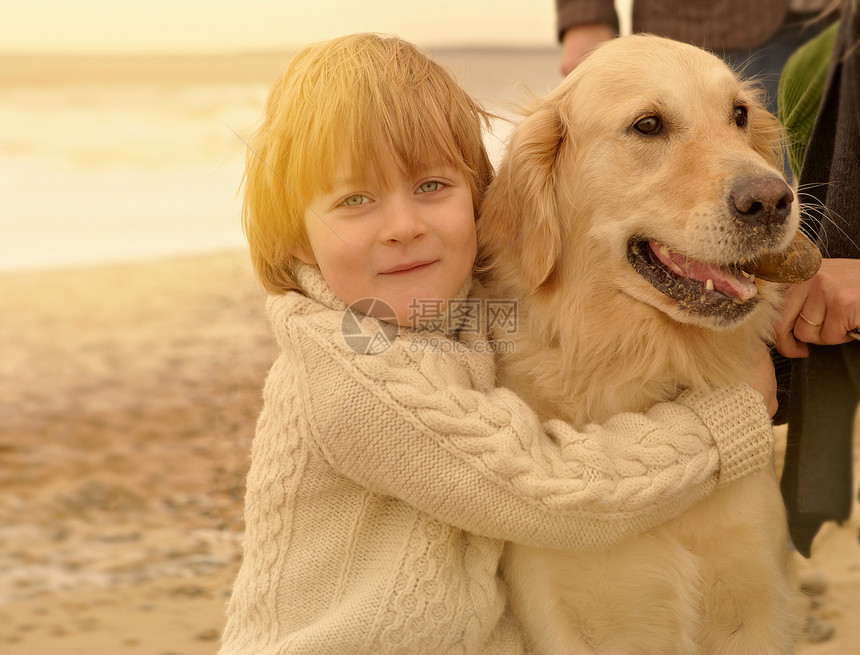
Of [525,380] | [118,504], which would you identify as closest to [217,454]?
[118,504]

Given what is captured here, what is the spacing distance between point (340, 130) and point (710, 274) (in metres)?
0.71

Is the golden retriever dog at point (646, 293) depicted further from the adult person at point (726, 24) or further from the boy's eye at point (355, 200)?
the adult person at point (726, 24)

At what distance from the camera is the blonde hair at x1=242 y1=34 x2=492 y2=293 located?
1361 mm

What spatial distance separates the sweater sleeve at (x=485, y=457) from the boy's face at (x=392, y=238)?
4.5 inches

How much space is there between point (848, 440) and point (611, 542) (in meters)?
0.97

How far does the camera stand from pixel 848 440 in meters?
1.93

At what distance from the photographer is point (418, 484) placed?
1.26m

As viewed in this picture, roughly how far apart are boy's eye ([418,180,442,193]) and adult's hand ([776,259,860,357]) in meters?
0.75

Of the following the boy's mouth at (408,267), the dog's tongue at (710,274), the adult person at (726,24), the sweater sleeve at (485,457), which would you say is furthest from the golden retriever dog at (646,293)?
the adult person at (726,24)

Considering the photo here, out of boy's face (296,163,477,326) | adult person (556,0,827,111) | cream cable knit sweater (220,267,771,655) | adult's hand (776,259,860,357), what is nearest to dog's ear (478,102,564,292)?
boy's face (296,163,477,326)

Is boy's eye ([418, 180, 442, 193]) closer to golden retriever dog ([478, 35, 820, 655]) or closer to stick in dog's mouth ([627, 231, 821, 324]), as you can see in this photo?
golden retriever dog ([478, 35, 820, 655])

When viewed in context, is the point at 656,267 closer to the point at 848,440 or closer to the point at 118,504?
the point at 848,440

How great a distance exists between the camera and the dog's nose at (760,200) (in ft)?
4.27

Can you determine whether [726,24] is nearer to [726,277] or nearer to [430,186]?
[726,277]
